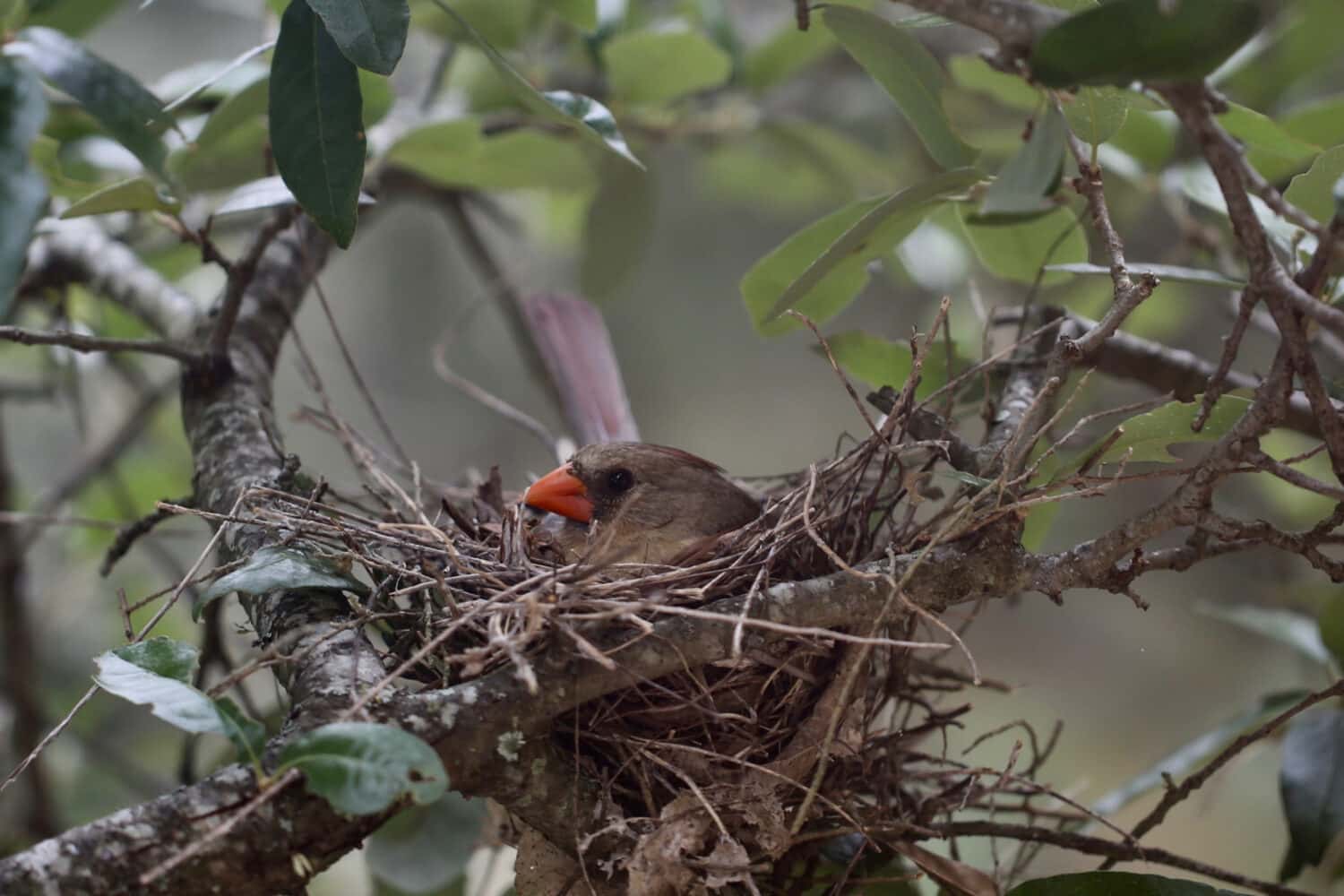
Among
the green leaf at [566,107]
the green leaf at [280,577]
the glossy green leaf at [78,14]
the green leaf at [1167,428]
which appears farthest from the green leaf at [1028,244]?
the glossy green leaf at [78,14]

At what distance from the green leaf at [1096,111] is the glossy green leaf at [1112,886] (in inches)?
33.7

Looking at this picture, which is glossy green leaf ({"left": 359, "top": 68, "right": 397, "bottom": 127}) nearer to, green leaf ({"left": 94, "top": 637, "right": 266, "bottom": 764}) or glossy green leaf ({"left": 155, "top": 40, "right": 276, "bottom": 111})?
glossy green leaf ({"left": 155, "top": 40, "right": 276, "bottom": 111})

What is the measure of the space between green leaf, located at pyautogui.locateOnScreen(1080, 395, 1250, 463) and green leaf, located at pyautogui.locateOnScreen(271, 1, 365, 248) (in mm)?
902

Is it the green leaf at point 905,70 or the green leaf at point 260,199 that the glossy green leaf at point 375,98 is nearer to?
the green leaf at point 260,199

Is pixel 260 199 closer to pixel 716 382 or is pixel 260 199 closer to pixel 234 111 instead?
pixel 234 111

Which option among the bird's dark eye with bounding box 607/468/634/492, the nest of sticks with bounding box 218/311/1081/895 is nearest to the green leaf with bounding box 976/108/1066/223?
the nest of sticks with bounding box 218/311/1081/895

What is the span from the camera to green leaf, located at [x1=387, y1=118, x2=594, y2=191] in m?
2.02

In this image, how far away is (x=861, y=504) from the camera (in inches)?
65.7

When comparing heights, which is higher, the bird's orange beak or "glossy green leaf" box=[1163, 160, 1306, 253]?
"glossy green leaf" box=[1163, 160, 1306, 253]

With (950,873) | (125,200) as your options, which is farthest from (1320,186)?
(125,200)

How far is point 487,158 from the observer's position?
6.95ft

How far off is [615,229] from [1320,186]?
5.31 feet

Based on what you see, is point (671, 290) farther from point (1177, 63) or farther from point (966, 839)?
point (1177, 63)

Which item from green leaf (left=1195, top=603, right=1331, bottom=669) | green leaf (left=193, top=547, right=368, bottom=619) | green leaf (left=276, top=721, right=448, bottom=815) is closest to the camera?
green leaf (left=276, top=721, right=448, bottom=815)
